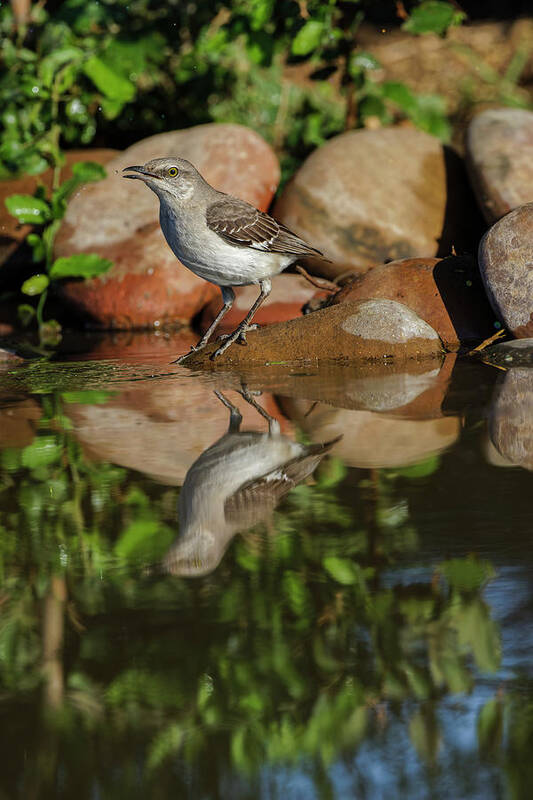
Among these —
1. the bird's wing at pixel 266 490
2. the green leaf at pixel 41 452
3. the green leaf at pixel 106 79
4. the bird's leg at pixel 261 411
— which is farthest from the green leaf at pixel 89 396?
the green leaf at pixel 106 79

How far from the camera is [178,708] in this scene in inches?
84.7

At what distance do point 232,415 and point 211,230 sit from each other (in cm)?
190

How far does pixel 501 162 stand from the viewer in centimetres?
850

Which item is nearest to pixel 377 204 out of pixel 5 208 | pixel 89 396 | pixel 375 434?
pixel 5 208

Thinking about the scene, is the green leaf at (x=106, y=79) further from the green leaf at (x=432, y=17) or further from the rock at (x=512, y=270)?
the rock at (x=512, y=270)

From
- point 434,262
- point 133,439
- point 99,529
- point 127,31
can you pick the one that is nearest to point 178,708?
point 99,529

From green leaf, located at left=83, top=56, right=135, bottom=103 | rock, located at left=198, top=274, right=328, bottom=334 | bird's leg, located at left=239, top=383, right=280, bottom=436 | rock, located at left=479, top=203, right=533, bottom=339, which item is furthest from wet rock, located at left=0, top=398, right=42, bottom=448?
green leaf, located at left=83, top=56, right=135, bottom=103

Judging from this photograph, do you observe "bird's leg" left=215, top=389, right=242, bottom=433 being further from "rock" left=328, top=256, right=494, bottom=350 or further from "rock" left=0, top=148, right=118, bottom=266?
"rock" left=0, top=148, right=118, bottom=266

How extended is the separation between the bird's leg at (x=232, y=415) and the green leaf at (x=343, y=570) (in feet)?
5.84

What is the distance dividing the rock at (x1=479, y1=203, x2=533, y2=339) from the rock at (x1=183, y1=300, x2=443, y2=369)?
1.79 feet

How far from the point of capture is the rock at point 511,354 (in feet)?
20.4

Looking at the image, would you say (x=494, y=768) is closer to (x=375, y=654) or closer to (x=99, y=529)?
(x=375, y=654)

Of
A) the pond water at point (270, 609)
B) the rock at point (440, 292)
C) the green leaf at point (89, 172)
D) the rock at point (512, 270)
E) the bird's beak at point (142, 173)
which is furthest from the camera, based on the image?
the green leaf at point (89, 172)

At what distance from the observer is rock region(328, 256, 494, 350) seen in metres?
7.21
